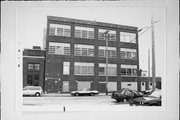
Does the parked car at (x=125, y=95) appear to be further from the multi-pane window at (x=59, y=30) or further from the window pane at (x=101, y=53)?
the multi-pane window at (x=59, y=30)

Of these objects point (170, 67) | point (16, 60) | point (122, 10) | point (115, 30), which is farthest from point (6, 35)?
point (170, 67)

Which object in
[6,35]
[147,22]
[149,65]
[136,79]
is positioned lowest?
[136,79]

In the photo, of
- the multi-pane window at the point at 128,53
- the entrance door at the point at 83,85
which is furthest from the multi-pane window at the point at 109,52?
the entrance door at the point at 83,85

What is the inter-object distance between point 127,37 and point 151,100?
197 cm

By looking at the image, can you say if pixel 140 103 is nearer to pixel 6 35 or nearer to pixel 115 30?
pixel 115 30

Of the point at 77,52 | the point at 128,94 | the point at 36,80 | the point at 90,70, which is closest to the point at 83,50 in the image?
the point at 77,52

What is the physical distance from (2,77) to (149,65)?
3.87 meters

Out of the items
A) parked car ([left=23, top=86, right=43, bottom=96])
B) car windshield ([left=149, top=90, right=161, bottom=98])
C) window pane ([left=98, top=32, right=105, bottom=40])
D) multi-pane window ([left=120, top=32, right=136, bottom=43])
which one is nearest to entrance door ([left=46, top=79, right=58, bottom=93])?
parked car ([left=23, top=86, right=43, bottom=96])

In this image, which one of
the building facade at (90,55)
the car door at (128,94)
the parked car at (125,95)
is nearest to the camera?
the parked car at (125,95)

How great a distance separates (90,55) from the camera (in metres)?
7.91

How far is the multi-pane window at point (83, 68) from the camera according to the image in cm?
778

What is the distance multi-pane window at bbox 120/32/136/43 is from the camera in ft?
20.8

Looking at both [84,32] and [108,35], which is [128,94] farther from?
[84,32]

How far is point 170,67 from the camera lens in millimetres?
4965
